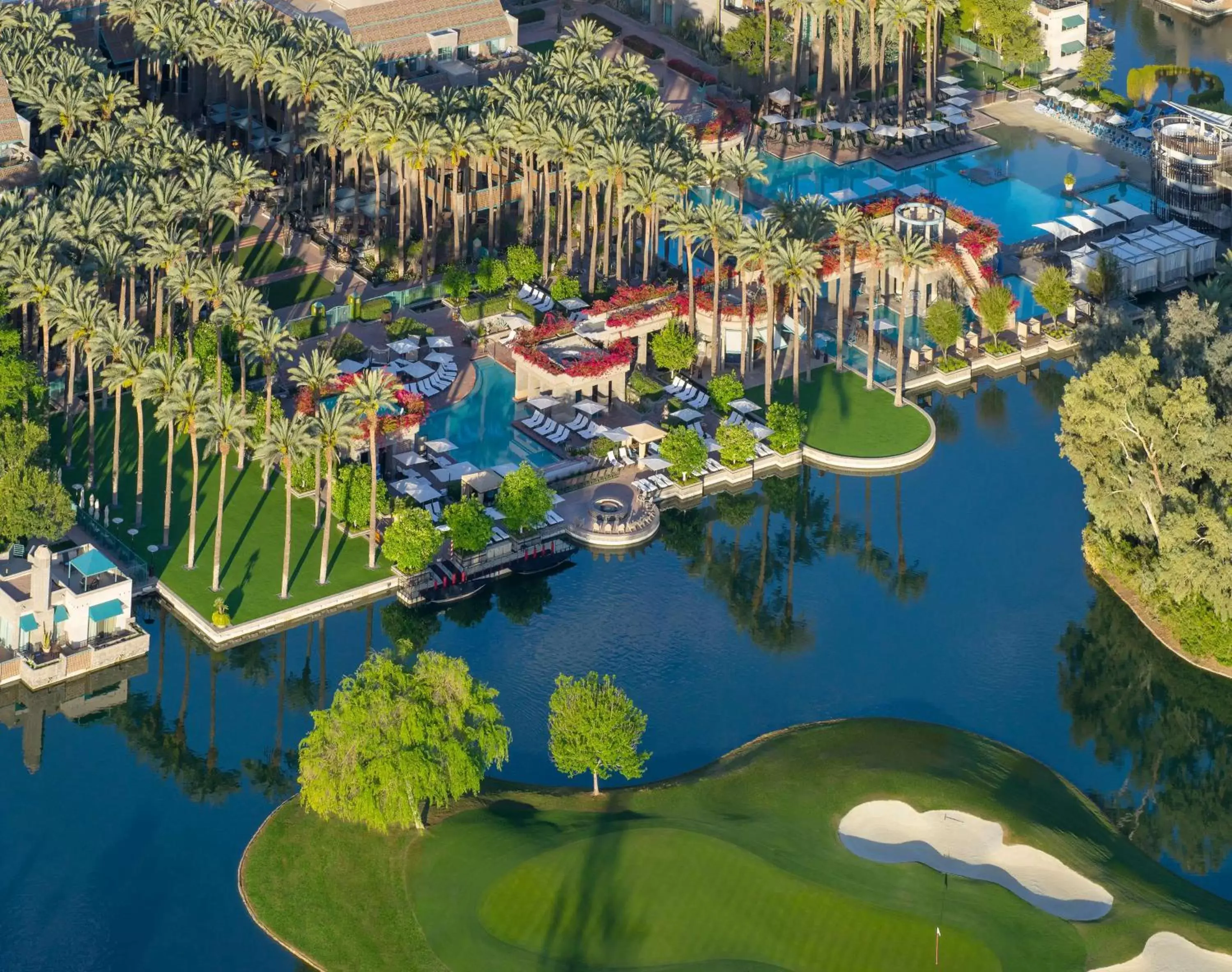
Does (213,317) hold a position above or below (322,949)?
above

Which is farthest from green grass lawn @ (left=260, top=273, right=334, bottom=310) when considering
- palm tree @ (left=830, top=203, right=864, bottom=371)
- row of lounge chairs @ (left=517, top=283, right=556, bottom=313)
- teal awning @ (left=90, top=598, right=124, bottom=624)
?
teal awning @ (left=90, top=598, right=124, bottom=624)

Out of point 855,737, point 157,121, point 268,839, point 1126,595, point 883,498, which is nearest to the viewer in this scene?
point 268,839

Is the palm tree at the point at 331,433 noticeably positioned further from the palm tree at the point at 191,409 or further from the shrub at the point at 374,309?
the shrub at the point at 374,309

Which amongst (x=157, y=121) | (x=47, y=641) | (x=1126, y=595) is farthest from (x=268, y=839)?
(x=157, y=121)

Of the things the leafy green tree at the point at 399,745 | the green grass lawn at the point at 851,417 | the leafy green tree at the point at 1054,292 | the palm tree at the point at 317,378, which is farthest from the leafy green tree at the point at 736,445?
the leafy green tree at the point at 399,745

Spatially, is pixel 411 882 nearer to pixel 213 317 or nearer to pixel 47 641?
pixel 47 641
